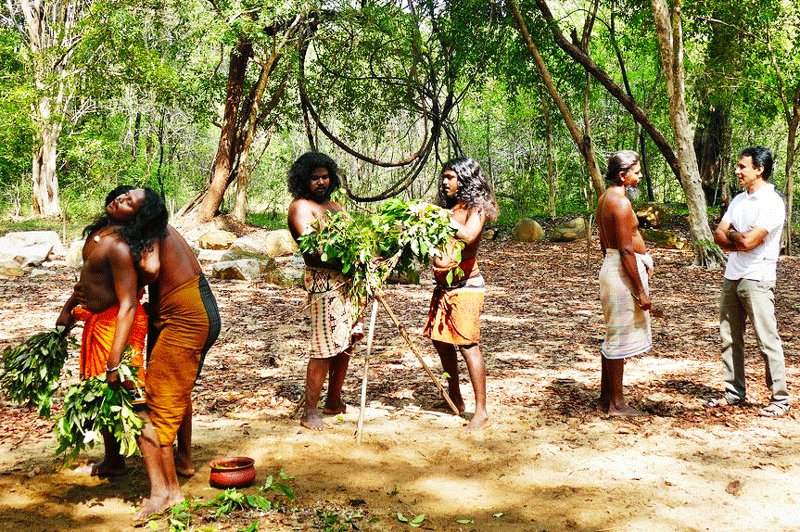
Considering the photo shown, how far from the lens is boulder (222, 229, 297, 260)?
587 inches

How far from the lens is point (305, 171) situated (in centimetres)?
485

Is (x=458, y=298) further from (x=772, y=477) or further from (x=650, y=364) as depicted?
(x=650, y=364)

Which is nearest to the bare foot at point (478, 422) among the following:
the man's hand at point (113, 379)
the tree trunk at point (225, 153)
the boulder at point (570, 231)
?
the man's hand at point (113, 379)

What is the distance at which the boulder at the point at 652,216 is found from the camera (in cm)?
1798

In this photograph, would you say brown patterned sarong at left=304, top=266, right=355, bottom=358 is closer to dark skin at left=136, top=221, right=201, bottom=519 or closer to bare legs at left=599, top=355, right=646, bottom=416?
dark skin at left=136, top=221, right=201, bottom=519

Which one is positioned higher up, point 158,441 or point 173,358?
point 173,358

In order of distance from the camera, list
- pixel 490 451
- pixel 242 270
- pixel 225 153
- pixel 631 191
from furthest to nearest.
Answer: pixel 225 153 → pixel 242 270 → pixel 631 191 → pixel 490 451

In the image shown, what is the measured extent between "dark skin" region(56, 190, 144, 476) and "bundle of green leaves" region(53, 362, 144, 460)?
0.06m

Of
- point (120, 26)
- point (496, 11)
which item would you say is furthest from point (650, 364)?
point (120, 26)

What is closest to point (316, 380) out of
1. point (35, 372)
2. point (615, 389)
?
point (35, 372)

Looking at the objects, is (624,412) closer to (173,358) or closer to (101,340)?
(173,358)

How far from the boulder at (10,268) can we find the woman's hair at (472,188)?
11051 millimetres

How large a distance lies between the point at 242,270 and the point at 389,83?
24.0ft

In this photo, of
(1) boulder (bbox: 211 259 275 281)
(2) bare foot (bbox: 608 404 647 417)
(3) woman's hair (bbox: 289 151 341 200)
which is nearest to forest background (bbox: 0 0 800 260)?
(1) boulder (bbox: 211 259 275 281)
